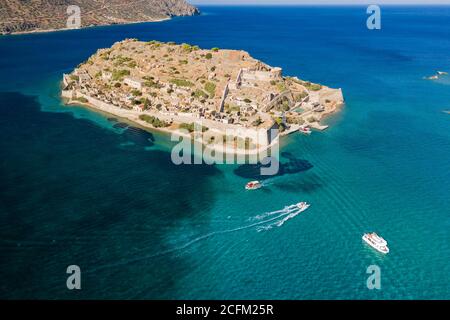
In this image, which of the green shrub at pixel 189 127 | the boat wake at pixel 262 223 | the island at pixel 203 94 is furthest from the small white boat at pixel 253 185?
the green shrub at pixel 189 127

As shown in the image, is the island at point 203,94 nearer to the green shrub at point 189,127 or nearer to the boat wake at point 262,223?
the green shrub at point 189,127

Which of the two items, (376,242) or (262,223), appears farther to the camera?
(262,223)

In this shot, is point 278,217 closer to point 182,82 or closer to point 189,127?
point 189,127

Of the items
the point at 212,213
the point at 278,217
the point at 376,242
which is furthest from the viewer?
the point at 212,213

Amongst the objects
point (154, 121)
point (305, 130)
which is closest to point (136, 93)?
point (154, 121)

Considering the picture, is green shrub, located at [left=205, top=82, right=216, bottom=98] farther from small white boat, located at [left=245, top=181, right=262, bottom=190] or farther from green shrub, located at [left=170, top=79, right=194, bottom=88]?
small white boat, located at [left=245, top=181, right=262, bottom=190]
